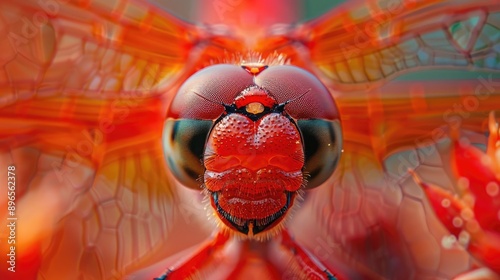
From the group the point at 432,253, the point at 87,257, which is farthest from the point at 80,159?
the point at 432,253

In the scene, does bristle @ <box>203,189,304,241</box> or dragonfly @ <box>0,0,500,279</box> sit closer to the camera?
bristle @ <box>203,189,304,241</box>

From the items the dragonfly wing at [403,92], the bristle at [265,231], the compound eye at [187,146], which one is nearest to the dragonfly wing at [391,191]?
the dragonfly wing at [403,92]

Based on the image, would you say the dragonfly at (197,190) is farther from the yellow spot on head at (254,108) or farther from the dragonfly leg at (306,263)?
the yellow spot on head at (254,108)

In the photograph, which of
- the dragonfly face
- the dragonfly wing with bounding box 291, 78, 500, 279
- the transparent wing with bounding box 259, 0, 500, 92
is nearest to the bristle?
the dragonfly face

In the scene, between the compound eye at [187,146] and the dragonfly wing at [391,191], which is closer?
the compound eye at [187,146]

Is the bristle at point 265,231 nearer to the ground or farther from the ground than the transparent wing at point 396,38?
nearer to the ground

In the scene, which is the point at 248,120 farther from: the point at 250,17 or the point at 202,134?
the point at 250,17

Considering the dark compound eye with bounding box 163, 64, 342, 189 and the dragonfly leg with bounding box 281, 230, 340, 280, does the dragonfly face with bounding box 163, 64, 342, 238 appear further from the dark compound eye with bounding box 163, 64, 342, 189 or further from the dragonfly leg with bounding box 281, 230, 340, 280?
the dragonfly leg with bounding box 281, 230, 340, 280
